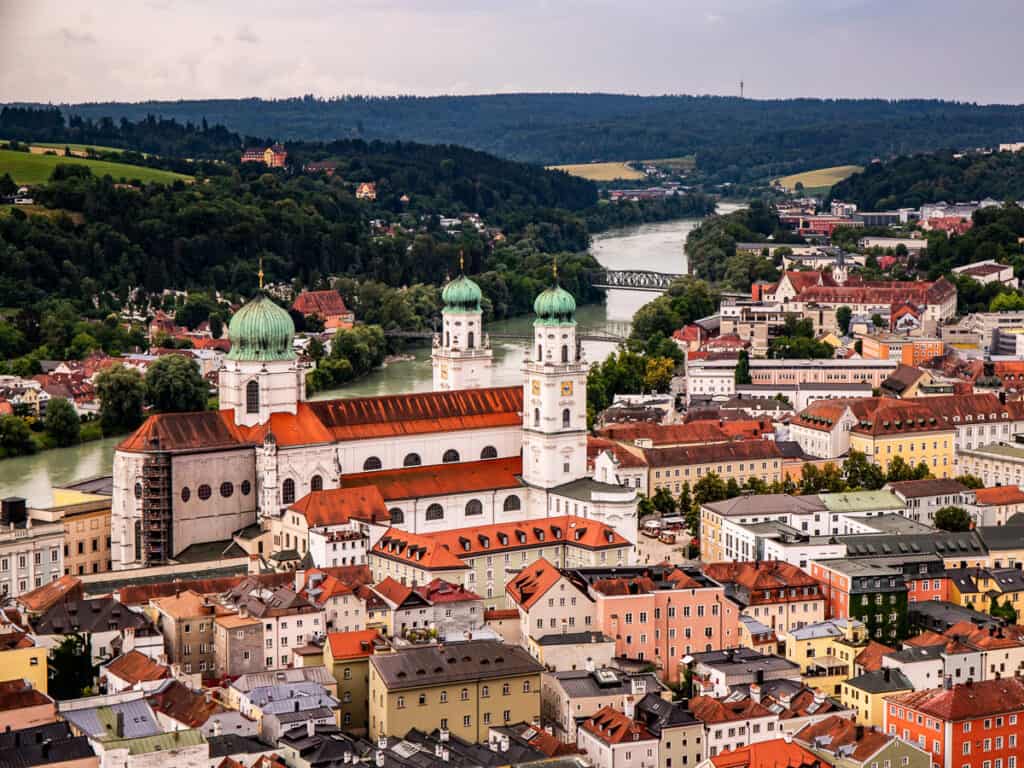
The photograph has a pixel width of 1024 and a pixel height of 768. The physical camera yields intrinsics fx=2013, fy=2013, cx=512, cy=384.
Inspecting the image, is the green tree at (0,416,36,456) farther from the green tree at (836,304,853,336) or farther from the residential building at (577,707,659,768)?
the residential building at (577,707,659,768)

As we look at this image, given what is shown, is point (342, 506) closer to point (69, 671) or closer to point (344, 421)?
point (344, 421)

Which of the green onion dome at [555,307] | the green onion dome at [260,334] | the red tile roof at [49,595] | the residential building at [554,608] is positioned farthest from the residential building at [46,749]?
the green onion dome at [555,307]

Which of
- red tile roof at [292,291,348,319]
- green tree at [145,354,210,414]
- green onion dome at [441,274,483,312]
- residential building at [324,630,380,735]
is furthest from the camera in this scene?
red tile roof at [292,291,348,319]

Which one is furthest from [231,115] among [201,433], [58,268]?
[201,433]

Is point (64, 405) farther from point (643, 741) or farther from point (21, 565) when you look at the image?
point (643, 741)

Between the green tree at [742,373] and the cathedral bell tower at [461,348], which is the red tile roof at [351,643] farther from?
the green tree at [742,373]

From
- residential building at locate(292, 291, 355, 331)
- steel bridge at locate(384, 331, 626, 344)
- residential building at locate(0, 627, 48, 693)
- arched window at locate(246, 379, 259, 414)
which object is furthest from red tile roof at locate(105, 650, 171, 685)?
residential building at locate(292, 291, 355, 331)

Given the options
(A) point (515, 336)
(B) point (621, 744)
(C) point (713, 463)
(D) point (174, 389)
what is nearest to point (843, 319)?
(A) point (515, 336)
